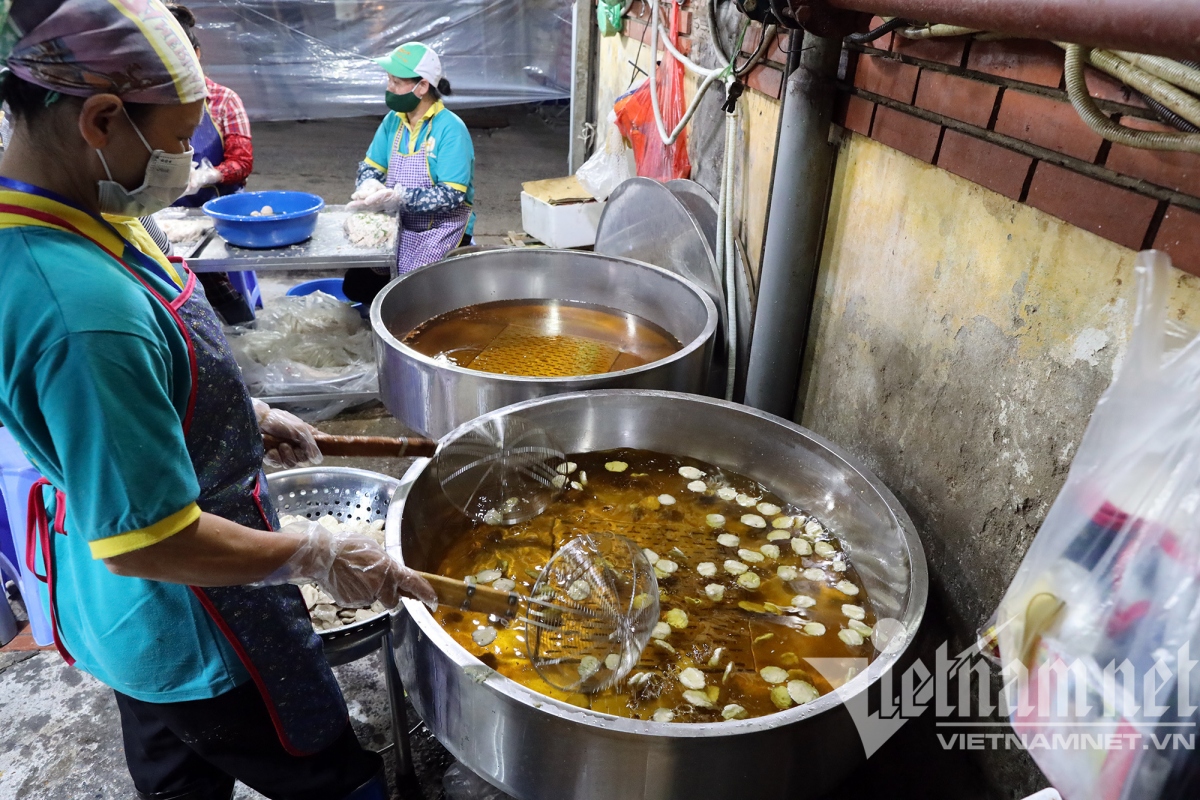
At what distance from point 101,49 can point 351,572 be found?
0.93 metres

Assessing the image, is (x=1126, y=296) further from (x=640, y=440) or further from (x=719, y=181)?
(x=719, y=181)

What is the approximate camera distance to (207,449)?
130cm

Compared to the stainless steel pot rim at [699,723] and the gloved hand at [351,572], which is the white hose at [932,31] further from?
the gloved hand at [351,572]

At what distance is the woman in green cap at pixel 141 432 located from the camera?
99 centimetres

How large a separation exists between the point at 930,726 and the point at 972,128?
149 centimetres

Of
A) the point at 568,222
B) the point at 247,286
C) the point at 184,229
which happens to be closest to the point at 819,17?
the point at 568,222

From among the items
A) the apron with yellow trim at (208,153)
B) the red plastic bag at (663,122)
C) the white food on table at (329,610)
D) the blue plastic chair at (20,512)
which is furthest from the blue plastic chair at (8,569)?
the red plastic bag at (663,122)

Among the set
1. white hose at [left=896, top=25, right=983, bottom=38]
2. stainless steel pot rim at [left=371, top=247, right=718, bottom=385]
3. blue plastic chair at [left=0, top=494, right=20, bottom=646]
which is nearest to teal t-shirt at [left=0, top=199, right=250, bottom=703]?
stainless steel pot rim at [left=371, top=247, right=718, bottom=385]

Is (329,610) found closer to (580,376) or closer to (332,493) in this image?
(332,493)

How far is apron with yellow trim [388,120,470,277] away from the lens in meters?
4.16

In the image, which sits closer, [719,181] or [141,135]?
[141,135]

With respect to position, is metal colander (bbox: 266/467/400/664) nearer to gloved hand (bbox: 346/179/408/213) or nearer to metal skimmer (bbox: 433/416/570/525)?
metal skimmer (bbox: 433/416/570/525)

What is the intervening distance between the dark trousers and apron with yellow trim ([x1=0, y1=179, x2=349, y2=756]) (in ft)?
0.18

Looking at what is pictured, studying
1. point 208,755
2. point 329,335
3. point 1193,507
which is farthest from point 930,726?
point 329,335
